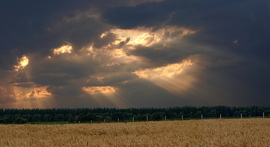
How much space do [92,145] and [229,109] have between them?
175m

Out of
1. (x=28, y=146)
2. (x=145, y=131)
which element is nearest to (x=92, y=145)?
(x=28, y=146)

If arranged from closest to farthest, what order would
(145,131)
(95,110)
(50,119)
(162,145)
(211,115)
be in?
(162,145) → (145,131) → (211,115) → (50,119) → (95,110)

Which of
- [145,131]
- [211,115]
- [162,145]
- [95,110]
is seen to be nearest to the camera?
[162,145]

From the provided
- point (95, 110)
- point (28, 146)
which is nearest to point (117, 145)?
point (28, 146)

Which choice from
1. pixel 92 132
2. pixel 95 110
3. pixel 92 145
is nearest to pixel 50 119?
pixel 95 110

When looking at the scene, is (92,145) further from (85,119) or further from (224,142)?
(85,119)

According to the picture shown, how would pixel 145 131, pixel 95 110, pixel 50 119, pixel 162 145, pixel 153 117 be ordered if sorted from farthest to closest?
pixel 95 110
pixel 50 119
pixel 153 117
pixel 145 131
pixel 162 145

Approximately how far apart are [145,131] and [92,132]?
4432mm

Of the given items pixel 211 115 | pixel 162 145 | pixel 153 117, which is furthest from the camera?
pixel 211 115

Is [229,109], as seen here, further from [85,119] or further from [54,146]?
[54,146]

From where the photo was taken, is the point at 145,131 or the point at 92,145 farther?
the point at 145,131

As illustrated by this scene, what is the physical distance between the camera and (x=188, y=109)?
173875 mm

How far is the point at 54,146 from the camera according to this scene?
14344 mm

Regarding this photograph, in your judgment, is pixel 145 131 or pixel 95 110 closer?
pixel 145 131
